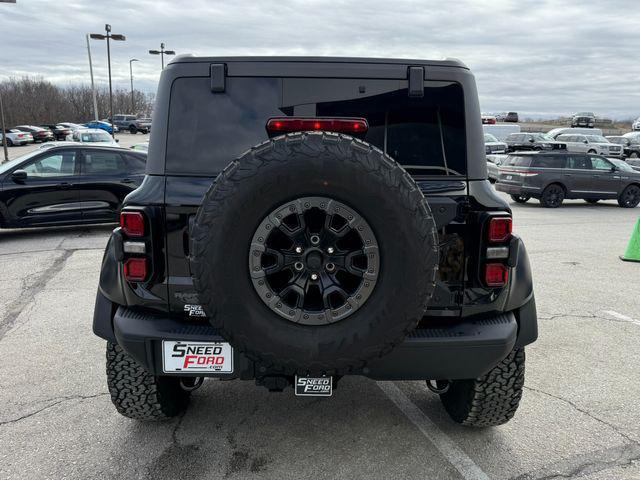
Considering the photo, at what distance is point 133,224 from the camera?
97.1 inches

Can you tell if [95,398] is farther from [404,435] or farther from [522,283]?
[522,283]

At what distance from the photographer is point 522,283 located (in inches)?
106

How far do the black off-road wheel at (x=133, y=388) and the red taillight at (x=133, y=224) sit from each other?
0.78m

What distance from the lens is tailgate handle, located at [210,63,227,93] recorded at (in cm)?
255

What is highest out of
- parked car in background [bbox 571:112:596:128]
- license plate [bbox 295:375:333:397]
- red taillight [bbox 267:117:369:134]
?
parked car in background [bbox 571:112:596:128]

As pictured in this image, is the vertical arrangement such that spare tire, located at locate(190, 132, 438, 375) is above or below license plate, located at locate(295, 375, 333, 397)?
above

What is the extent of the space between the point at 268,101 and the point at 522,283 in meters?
1.66

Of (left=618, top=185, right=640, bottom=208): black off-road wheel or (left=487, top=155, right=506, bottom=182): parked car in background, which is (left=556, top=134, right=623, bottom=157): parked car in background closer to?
(left=487, top=155, right=506, bottom=182): parked car in background

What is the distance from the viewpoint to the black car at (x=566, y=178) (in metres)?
14.8

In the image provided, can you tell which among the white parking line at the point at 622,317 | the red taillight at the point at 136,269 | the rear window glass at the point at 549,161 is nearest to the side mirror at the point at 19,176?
the red taillight at the point at 136,269

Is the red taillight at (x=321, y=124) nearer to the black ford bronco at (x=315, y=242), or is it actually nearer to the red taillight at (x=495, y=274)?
the black ford bronco at (x=315, y=242)

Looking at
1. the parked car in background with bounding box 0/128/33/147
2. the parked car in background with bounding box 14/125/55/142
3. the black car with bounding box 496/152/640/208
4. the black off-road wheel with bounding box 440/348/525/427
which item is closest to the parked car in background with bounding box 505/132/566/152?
the black car with bounding box 496/152/640/208

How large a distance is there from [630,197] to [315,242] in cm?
1680

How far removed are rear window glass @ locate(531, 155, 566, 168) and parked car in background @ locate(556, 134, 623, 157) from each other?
59.0 feet
